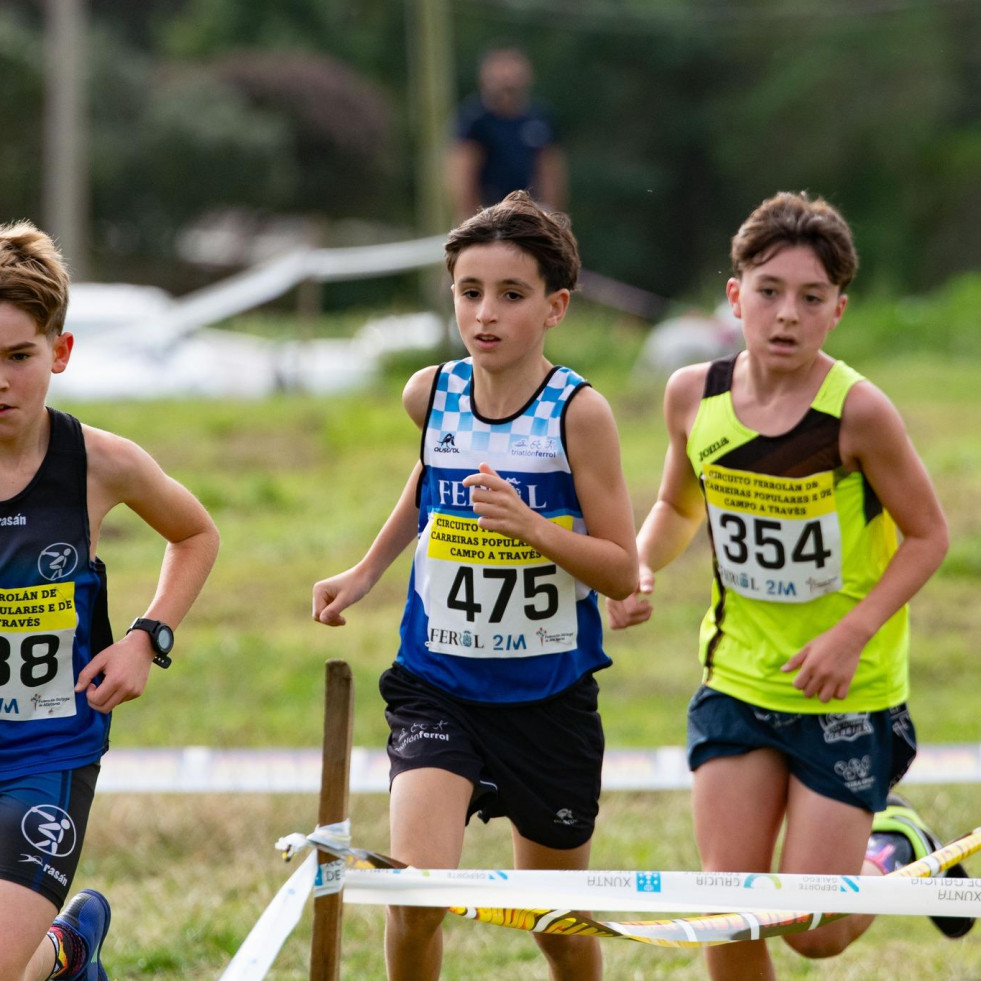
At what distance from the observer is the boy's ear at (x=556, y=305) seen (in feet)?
12.9

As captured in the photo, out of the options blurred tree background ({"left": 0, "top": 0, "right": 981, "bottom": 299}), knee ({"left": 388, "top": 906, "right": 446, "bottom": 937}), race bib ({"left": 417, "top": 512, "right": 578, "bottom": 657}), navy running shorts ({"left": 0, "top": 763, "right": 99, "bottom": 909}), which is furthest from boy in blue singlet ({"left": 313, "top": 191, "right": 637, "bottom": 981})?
blurred tree background ({"left": 0, "top": 0, "right": 981, "bottom": 299})

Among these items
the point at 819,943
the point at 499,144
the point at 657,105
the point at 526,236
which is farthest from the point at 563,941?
the point at 657,105

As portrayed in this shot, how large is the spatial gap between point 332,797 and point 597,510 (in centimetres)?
89

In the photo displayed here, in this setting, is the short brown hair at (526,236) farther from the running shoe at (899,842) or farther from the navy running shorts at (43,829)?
the running shoe at (899,842)

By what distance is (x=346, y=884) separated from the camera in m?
3.47

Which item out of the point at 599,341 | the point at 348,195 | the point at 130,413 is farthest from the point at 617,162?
the point at 130,413

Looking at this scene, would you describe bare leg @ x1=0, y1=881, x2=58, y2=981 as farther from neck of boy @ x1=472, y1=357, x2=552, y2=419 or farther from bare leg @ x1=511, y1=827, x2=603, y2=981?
neck of boy @ x1=472, y1=357, x2=552, y2=419

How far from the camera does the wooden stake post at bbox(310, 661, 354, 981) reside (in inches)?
135

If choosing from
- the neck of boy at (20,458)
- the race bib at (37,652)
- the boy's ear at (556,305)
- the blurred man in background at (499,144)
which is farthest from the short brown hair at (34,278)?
the blurred man in background at (499,144)

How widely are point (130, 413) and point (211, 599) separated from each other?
426cm

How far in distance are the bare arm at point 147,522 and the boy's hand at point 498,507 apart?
0.69 m

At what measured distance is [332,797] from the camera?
3436mm

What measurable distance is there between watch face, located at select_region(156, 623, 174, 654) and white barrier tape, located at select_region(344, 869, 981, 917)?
64 cm

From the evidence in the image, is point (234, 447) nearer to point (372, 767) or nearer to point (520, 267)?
point (372, 767)
